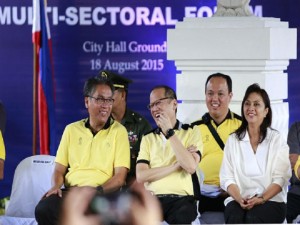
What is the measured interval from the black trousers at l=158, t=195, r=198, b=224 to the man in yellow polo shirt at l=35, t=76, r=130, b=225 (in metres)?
0.36

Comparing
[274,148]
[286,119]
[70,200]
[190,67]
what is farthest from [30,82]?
[70,200]

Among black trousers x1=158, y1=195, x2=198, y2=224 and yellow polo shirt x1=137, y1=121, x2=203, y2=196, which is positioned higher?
yellow polo shirt x1=137, y1=121, x2=203, y2=196

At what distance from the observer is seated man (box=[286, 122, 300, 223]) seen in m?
5.16

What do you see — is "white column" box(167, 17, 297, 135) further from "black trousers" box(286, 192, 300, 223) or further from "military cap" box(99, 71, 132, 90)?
"black trousers" box(286, 192, 300, 223)

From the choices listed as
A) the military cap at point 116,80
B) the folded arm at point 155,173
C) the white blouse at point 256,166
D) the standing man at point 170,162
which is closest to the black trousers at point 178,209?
the standing man at point 170,162

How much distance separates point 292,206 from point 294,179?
21 cm

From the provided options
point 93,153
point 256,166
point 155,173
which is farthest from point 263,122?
point 93,153

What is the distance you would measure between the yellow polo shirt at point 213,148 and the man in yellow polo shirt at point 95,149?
642mm

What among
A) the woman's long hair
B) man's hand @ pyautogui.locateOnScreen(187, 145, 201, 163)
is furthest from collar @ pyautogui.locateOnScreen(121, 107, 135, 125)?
the woman's long hair

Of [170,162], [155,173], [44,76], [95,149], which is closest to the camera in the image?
[155,173]

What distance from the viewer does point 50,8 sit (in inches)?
294

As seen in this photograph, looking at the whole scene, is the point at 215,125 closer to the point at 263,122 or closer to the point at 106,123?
the point at 263,122

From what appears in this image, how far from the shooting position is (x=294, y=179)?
532 centimetres

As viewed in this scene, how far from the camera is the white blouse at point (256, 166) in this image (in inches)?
193
